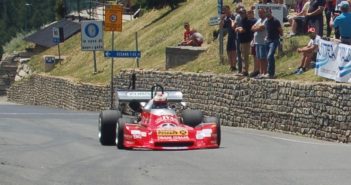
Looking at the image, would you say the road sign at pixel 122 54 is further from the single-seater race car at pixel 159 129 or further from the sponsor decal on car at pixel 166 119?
the sponsor decal on car at pixel 166 119

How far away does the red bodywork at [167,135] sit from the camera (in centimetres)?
1742

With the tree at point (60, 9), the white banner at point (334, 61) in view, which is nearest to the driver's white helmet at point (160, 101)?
the white banner at point (334, 61)

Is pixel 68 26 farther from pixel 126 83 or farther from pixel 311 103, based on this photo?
pixel 311 103

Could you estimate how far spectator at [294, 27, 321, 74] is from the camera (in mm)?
24344

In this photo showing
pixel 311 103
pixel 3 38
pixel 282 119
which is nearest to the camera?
pixel 311 103

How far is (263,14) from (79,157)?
10.5 metres

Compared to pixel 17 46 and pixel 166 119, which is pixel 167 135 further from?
pixel 17 46

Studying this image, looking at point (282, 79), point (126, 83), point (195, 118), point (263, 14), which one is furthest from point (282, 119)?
point (126, 83)

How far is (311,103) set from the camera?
22.7 metres

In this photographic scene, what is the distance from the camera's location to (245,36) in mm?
26625

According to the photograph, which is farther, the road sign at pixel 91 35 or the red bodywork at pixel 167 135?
the road sign at pixel 91 35

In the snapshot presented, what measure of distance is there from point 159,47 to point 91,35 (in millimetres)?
3913

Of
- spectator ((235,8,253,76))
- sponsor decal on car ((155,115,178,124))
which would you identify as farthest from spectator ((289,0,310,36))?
sponsor decal on car ((155,115,178,124))

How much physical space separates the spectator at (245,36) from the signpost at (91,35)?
14603 millimetres
